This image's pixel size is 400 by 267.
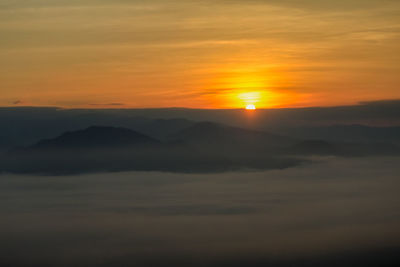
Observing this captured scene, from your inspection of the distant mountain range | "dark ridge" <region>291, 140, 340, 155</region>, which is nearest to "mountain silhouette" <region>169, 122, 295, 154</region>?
the distant mountain range

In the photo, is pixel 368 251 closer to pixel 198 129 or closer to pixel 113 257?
pixel 113 257

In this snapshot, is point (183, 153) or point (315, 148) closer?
point (315, 148)

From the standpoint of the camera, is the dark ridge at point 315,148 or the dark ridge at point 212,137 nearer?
the dark ridge at point 315,148

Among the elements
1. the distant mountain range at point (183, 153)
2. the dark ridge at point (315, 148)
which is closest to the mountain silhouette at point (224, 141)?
the distant mountain range at point (183, 153)

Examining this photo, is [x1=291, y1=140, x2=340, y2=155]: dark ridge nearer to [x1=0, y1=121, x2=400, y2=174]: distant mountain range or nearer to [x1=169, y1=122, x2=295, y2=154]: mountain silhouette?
[x1=0, y1=121, x2=400, y2=174]: distant mountain range

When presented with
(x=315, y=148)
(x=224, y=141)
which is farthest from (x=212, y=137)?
(x=315, y=148)

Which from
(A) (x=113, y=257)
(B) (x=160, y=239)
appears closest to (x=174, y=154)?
(B) (x=160, y=239)

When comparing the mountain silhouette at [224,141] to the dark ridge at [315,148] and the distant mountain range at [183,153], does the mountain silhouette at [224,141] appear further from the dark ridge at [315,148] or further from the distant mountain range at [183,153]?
the dark ridge at [315,148]

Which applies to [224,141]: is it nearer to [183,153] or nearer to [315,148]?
[183,153]
